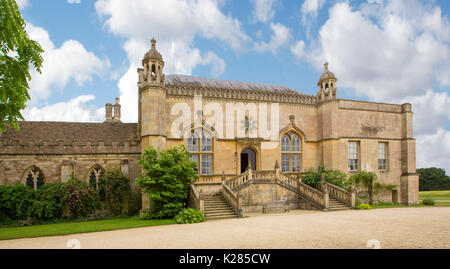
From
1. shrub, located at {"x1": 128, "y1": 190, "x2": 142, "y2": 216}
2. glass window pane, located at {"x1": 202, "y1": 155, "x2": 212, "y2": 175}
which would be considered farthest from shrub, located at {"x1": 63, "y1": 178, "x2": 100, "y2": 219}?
glass window pane, located at {"x1": 202, "y1": 155, "x2": 212, "y2": 175}

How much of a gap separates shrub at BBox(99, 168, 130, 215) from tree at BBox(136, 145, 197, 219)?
3.12m

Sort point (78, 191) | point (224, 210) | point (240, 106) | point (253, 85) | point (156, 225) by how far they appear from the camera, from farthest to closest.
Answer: point (253, 85)
point (240, 106)
point (78, 191)
point (224, 210)
point (156, 225)

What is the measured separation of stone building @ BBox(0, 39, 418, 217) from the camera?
1869 cm

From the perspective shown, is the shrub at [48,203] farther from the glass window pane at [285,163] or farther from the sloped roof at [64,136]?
the glass window pane at [285,163]

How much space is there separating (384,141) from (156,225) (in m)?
21.2

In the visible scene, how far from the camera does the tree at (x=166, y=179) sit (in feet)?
53.1

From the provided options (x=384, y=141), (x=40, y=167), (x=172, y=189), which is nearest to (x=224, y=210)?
(x=172, y=189)

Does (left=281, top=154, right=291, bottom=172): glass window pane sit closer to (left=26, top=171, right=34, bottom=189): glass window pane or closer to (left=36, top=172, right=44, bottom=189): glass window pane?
(left=36, top=172, right=44, bottom=189): glass window pane

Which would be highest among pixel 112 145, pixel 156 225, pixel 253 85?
pixel 253 85

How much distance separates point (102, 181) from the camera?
19.3 metres

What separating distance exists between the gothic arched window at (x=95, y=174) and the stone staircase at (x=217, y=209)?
8341 millimetres

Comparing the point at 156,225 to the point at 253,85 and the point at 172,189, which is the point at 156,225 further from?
the point at 253,85
